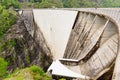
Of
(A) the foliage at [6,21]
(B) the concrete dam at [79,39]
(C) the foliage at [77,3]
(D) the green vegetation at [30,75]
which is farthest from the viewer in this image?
(C) the foliage at [77,3]

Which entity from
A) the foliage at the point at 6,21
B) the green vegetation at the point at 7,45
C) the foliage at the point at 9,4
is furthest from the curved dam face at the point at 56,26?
the foliage at the point at 9,4

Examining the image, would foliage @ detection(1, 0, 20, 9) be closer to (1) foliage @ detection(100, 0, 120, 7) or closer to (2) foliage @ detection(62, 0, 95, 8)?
(2) foliage @ detection(62, 0, 95, 8)

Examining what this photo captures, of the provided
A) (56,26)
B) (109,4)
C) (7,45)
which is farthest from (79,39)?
(109,4)

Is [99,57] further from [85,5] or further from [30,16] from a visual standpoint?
[85,5]

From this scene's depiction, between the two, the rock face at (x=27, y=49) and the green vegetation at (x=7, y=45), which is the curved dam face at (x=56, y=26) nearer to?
the rock face at (x=27, y=49)

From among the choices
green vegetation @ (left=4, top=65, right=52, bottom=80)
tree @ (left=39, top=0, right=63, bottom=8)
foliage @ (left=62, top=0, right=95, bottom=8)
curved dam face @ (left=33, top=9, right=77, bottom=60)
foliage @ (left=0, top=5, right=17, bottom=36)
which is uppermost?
green vegetation @ (left=4, top=65, right=52, bottom=80)

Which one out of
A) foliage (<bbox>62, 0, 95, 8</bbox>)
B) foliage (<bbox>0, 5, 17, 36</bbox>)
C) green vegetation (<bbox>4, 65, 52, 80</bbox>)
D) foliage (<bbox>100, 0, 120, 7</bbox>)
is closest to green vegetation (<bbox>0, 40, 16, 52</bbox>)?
foliage (<bbox>0, 5, 17, 36</bbox>)
